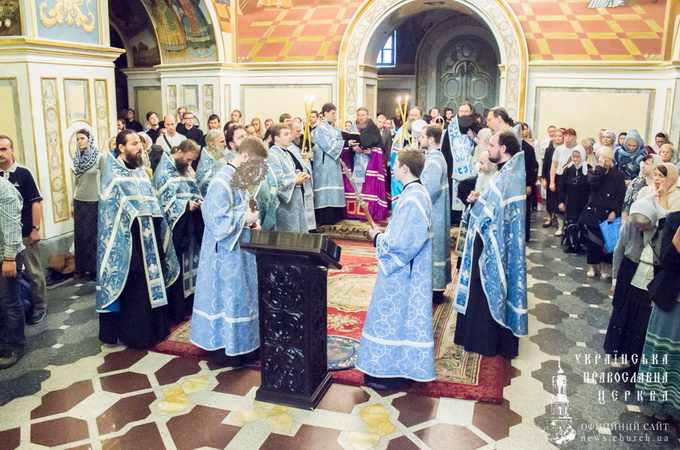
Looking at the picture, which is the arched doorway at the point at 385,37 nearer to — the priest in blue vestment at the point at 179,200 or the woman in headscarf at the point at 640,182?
the woman in headscarf at the point at 640,182

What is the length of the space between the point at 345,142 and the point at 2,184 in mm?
5552

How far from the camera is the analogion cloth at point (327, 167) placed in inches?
329

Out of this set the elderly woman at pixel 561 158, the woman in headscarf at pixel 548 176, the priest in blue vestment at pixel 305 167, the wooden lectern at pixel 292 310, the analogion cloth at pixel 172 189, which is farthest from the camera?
the woman in headscarf at pixel 548 176

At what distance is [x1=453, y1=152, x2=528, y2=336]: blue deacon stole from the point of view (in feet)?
14.5

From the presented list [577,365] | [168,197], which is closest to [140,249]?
[168,197]

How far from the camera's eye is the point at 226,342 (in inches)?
169

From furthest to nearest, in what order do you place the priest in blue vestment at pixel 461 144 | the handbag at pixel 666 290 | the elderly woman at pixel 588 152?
the elderly woman at pixel 588 152
the priest in blue vestment at pixel 461 144
the handbag at pixel 666 290

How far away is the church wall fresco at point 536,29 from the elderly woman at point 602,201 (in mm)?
5439

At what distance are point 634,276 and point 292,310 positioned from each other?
8.15 ft

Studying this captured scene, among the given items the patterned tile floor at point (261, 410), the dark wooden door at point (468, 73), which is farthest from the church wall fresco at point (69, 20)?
the dark wooden door at point (468, 73)

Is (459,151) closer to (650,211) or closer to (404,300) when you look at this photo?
(650,211)

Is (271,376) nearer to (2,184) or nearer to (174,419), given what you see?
(174,419)

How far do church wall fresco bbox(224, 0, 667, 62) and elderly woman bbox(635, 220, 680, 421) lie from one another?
869 cm

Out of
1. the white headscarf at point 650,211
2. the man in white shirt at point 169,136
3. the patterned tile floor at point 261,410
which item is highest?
the man in white shirt at point 169,136
